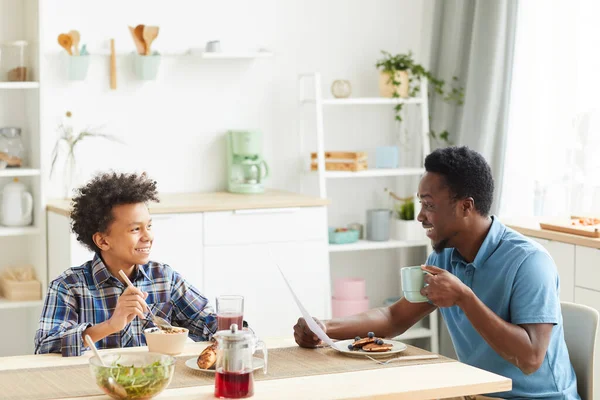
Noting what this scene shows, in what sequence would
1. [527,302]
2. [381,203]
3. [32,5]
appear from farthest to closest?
[381,203]
[32,5]
[527,302]

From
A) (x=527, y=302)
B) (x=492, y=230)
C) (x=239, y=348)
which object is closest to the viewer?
(x=239, y=348)

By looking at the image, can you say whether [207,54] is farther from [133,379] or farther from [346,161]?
[133,379]

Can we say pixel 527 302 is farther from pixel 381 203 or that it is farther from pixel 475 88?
pixel 381 203

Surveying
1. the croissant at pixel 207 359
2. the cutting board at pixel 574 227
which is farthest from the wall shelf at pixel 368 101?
the croissant at pixel 207 359

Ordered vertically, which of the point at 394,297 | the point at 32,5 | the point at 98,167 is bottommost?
the point at 394,297

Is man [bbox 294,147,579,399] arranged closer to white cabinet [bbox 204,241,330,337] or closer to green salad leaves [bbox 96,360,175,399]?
green salad leaves [bbox 96,360,175,399]

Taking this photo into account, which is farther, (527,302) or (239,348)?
(527,302)

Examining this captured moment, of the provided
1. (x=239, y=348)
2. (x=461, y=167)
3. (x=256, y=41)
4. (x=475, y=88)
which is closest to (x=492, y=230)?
(x=461, y=167)

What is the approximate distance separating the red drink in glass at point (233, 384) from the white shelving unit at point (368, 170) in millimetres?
2556

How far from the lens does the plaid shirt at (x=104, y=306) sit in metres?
2.19

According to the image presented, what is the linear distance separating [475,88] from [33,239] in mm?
2129

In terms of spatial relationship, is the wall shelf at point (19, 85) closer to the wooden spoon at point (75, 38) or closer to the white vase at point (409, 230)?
the wooden spoon at point (75, 38)

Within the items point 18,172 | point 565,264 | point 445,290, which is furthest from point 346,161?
point 445,290

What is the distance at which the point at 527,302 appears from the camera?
216 cm
